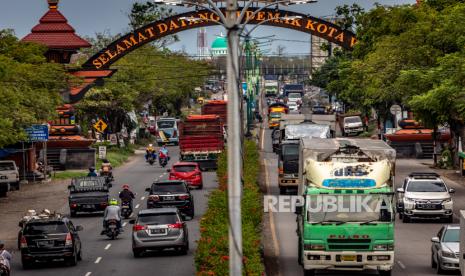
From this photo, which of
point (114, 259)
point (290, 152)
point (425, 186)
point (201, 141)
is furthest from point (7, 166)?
point (114, 259)

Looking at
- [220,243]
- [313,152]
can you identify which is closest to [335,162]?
[313,152]

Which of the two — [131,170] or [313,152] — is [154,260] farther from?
[131,170]

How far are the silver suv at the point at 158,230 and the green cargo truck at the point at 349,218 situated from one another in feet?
25.4

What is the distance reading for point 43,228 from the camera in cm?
3556

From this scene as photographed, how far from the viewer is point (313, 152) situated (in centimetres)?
3084

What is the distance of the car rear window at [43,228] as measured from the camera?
35562 millimetres

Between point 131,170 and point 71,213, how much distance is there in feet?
92.9

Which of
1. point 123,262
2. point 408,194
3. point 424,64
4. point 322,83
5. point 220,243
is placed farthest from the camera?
point 322,83

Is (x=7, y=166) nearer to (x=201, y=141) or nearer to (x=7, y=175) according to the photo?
(x=7, y=175)

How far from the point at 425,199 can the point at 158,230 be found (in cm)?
1196

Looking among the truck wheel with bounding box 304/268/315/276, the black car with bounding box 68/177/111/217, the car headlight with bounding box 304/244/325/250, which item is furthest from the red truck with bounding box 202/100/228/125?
the car headlight with bounding box 304/244/325/250

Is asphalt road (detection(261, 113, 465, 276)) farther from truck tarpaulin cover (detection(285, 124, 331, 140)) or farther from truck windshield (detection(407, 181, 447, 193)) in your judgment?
truck tarpaulin cover (detection(285, 124, 331, 140))

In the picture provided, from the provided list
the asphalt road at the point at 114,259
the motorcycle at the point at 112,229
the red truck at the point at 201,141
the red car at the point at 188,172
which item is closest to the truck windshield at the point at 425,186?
the asphalt road at the point at 114,259

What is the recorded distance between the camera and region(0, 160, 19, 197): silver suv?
62.7 meters
